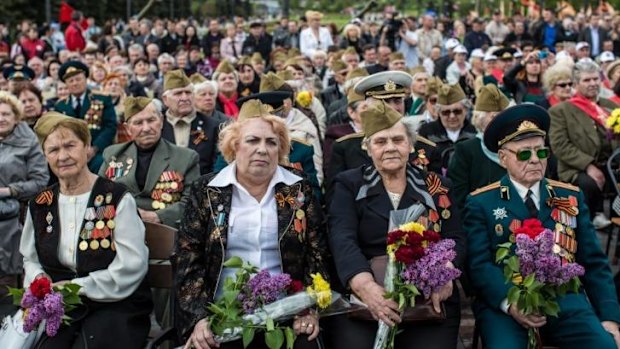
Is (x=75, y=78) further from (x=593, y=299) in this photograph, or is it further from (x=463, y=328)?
(x=593, y=299)

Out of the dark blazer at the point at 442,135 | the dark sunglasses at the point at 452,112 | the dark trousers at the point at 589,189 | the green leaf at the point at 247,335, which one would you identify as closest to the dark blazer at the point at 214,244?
the green leaf at the point at 247,335

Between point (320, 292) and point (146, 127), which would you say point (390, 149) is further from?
point (146, 127)

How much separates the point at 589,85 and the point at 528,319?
426 centimetres

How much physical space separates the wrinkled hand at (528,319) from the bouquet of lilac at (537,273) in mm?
79

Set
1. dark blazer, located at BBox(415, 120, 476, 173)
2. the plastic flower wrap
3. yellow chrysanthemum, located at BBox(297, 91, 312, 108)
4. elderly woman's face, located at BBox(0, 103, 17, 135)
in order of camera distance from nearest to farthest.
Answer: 1. the plastic flower wrap
2. elderly woman's face, located at BBox(0, 103, 17, 135)
3. dark blazer, located at BBox(415, 120, 476, 173)
4. yellow chrysanthemum, located at BBox(297, 91, 312, 108)

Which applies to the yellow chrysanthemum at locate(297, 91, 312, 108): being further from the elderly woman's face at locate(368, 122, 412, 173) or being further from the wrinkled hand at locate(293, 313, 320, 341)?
the wrinkled hand at locate(293, 313, 320, 341)

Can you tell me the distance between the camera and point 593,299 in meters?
4.65

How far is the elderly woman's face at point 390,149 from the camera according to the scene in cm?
473

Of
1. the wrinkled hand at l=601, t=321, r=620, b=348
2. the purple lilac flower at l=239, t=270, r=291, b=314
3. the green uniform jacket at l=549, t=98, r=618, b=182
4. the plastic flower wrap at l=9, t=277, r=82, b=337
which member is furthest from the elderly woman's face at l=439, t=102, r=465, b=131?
the plastic flower wrap at l=9, t=277, r=82, b=337

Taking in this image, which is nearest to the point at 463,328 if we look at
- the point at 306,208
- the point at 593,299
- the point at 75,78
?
the point at 593,299

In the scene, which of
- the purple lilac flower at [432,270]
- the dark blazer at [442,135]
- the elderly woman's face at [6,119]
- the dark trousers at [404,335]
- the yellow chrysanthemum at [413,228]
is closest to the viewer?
the purple lilac flower at [432,270]

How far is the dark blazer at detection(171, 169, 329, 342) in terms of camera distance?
14.7 feet

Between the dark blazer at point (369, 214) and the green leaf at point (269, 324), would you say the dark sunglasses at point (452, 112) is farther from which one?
the green leaf at point (269, 324)

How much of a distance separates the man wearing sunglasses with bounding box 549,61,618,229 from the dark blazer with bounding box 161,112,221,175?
3061 mm
